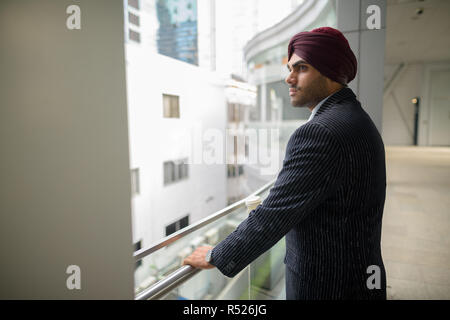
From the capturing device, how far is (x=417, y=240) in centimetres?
282

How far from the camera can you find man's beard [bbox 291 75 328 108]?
931 millimetres

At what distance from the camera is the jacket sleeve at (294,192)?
0.73m

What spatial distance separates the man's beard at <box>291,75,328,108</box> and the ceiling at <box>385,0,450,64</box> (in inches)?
241

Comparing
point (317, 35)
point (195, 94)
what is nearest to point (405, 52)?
point (195, 94)

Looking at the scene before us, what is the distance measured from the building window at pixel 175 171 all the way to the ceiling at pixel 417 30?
450 inches

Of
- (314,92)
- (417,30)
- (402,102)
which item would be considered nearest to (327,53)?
(314,92)

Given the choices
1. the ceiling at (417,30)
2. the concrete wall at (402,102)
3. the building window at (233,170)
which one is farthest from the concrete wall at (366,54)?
the building window at (233,170)

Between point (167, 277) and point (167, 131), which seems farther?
point (167, 131)

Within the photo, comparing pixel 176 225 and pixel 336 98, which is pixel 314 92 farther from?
pixel 176 225

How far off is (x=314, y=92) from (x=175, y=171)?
14795 millimetres

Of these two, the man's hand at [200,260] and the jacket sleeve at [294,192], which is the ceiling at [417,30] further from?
the man's hand at [200,260]

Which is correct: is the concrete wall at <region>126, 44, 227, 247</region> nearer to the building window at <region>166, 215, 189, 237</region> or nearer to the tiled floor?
the building window at <region>166, 215, 189, 237</region>

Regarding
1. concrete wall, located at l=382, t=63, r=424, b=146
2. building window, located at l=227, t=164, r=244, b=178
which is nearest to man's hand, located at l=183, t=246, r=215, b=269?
concrete wall, located at l=382, t=63, r=424, b=146

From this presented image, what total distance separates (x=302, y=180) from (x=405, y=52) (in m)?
13.3
